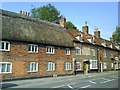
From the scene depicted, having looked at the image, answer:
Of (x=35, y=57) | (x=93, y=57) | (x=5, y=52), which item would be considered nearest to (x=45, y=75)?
(x=35, y=57)

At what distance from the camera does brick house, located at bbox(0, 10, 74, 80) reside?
27.7m

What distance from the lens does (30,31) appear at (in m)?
31.7

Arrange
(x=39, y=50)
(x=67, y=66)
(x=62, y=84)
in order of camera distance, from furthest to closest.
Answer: (x=67, y=66) → (x=39, y=50) → (x=62, y=84)

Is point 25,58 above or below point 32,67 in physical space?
Answer: above

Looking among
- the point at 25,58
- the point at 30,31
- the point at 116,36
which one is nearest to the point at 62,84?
the point at 25,58

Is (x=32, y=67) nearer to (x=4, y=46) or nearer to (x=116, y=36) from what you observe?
(x=4, y=46)

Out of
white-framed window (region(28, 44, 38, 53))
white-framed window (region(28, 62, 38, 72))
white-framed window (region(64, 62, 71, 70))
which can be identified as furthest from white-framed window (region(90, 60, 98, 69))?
white-framed window (region(28, 44, 38, 53))

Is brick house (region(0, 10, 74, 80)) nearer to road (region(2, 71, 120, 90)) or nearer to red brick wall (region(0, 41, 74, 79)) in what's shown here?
red brick wall (region(0, 41, 74, 79))

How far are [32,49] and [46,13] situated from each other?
32.6 m

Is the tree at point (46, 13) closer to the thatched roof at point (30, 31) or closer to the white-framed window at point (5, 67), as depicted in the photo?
the thatched roof at point (30, 31)

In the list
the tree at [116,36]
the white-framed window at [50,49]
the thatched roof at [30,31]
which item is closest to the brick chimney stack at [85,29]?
the thatched roof at [30,31]

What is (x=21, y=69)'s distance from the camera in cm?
2916

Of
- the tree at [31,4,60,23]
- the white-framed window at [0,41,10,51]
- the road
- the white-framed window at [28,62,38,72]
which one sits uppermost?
the tree at [31,4,60,23]

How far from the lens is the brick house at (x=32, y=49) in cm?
2766
